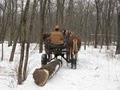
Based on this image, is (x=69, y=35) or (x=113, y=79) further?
(x=69, y=35)

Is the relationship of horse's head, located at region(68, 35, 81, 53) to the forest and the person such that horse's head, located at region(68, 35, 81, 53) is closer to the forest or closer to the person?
the person

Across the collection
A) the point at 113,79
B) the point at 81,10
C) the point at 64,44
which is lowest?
the point at 113,79

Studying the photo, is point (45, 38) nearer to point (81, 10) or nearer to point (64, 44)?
point (64, 44)

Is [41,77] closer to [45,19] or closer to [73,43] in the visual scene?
[73,43]

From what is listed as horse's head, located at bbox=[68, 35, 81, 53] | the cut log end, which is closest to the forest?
the cut log end

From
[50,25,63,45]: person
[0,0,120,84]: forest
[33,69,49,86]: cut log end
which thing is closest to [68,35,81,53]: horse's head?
[50,25,63,45]: person

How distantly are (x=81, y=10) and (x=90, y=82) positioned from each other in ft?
128

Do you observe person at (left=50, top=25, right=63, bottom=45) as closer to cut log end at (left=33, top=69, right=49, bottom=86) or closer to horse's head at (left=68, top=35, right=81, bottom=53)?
horse's head at (left=68, top=35, right=81, bottom=53)

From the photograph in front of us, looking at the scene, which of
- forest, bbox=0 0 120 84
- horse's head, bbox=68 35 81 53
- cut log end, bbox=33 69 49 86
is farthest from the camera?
horse's head, bbox=68 35 81 53

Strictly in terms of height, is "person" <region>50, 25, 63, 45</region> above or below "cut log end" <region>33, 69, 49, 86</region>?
above

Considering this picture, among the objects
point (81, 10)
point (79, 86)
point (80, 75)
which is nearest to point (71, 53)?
point (80, 75)

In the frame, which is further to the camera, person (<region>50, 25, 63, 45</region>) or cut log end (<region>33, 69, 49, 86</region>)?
person (<region>50, 25, 63, 45</region>)

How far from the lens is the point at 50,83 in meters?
9.02

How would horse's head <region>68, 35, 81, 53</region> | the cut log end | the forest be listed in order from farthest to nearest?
1. horse's head <region>68, 35, 81, 53</region>
2. the forest
3. the cut log end
